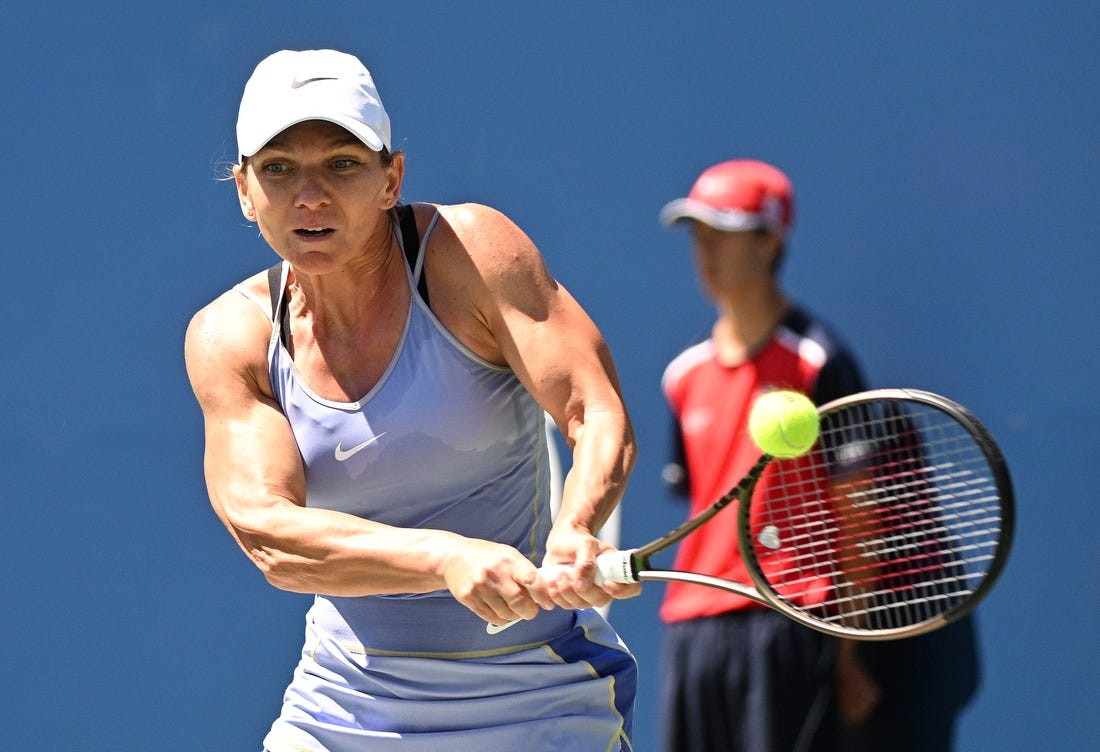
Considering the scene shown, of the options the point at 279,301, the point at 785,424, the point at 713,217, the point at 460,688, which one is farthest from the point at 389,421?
the point at 713,217

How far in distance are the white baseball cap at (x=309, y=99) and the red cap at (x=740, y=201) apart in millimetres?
1173

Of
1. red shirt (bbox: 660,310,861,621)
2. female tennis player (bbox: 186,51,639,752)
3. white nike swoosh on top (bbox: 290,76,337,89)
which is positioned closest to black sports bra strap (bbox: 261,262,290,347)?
female tennis player (bbox: 186,51,639,752)

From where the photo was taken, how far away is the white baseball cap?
2361 mm

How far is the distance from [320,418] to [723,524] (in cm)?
115

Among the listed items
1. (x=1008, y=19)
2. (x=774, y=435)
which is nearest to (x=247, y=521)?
(x=774, y=435)

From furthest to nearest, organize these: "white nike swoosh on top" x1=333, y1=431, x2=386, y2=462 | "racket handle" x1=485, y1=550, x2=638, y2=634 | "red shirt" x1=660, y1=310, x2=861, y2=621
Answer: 1. "red shirt" x1=660, y1=310, x2=861, y2=621
2. "white nike swoosh on top" x1=333, y1=431, x2=386, y2=462
3. "racket handle" x1=485, y1=550, x2=638, y2=634

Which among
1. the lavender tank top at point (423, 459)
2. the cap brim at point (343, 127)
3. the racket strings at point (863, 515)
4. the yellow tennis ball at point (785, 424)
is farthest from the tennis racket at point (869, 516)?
the cap brim at point (343, 127)

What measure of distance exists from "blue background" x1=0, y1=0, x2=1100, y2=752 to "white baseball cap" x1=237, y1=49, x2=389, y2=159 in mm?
1411

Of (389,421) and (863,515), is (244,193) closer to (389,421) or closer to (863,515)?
(389,421)

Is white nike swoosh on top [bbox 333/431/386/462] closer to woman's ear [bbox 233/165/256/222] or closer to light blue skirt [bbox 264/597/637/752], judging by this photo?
light blue skirt [bbox 264/597/637/752]

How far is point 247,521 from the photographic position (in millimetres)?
2445

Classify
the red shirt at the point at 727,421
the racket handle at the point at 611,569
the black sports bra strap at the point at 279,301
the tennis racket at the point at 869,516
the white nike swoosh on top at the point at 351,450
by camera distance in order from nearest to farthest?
1. the racket handle at the point at 611,569
2. the white nike swoosh on top at the point at 351,450
3. the black sports bra strap at the point at 279,301
4. the tennis racket at the point at 869,516
5. the red shirt at the point at 727,421

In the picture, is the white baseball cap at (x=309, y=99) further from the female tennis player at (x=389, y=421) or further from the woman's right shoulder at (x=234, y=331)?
the woman's right shoulder at (x=234, y=331)

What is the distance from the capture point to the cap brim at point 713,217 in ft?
11.4
